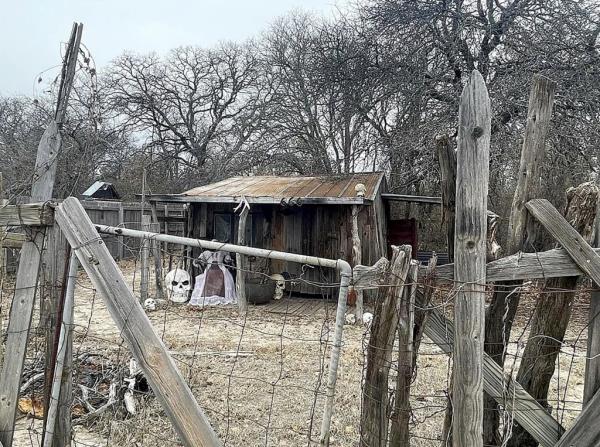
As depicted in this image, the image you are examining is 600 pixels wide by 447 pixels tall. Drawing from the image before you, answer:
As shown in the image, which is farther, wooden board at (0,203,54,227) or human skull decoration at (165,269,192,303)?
human skull decoration at (165,269,192,303)

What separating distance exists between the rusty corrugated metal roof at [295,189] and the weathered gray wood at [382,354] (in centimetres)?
722

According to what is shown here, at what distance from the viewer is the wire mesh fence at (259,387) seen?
2.91 m

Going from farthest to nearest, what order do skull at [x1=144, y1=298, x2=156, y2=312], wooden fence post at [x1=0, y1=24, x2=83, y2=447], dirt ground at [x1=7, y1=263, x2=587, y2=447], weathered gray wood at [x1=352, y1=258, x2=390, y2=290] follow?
skull at [x1=144, y1=298, x2=156, y2=312], dirt ground at [x1=7, y1=263, x2=587, y2=447], wooden fence post at [x1=0, y1=24, x2=83, y2=447], weathered gray wood at [x1=352, y1=258, x2=390, y2=290]

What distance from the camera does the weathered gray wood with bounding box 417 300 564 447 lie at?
2.27 m

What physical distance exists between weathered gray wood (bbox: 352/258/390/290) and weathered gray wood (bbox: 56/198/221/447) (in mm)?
932

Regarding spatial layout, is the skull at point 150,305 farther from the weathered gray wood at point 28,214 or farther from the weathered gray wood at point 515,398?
the weathered gray wood at point 515,398

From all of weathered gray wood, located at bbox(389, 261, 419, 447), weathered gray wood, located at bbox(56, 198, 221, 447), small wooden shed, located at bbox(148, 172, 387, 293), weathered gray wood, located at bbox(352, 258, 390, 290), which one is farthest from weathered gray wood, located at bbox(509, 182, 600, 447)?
small wooden shed, located at bbox(148, 172, 387, 293)

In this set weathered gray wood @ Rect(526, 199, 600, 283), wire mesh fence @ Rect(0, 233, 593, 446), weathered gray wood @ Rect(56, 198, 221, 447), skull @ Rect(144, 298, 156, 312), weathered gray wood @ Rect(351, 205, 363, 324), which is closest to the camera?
weathered gray wood @ Rect(56, 198, 221, 447)

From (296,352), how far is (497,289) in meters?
4.67

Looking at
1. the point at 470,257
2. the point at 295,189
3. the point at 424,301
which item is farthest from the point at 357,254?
the point at 470,257

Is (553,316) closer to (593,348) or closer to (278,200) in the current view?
(593,348)

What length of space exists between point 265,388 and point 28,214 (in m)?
3.45

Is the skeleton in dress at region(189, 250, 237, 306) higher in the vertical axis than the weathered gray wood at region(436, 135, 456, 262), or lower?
lower

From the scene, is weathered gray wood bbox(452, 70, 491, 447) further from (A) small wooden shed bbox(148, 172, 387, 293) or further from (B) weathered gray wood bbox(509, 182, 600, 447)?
(A) small wooden shed bbox(148, 172, 387, 293)
